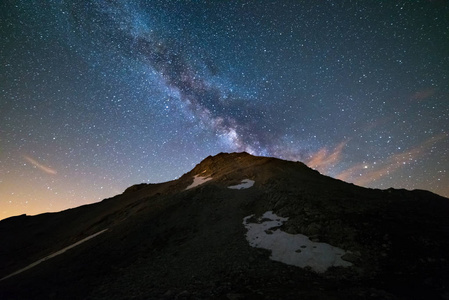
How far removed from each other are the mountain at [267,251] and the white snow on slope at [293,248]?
59 millimetres

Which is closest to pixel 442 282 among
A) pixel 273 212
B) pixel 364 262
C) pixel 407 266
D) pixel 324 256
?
pixel 407 266

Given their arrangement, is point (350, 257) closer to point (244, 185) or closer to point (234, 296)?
point (234, 296)

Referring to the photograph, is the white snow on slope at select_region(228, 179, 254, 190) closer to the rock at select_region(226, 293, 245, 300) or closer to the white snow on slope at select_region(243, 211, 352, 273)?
the white snow on slope at select_region(243, 211, 352, 273)

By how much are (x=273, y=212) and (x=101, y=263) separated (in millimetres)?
13146

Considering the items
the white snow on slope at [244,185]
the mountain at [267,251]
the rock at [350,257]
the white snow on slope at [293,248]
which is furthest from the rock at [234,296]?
the white snow on slope at [244,185]

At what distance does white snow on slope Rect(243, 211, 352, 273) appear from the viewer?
44.2 ft

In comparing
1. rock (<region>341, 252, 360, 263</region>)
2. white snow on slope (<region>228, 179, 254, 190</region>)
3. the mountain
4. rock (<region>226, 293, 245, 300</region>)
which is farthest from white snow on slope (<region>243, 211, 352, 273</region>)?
white snow on slope (<region>228, 179, 254, 190</region>)

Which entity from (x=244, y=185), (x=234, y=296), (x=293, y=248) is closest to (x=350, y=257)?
(x=293, y=248)

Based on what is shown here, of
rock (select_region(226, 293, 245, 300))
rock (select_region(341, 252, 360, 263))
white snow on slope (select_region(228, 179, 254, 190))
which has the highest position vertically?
white snow on slope (select_region(228, 179, 254, 190))

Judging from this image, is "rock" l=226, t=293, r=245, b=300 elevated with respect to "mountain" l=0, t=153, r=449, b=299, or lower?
lower

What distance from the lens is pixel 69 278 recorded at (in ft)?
49.6

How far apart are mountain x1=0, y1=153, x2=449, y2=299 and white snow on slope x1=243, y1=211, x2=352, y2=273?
0.20 feet

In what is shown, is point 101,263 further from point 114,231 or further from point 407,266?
point 407,266

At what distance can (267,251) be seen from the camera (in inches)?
590
